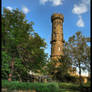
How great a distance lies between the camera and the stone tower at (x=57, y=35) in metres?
37.4

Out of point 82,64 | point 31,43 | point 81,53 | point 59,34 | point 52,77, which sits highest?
point 59,34

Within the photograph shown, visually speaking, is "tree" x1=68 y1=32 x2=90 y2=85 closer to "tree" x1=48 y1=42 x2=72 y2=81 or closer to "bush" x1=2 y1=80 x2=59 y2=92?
"tree" x1=48 y1=42 x2=72 y2=81

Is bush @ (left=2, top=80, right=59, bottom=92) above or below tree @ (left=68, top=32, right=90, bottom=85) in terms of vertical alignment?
below

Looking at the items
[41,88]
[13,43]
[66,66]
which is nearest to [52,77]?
[66,66]

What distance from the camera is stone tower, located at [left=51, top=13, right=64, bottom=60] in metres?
37.4

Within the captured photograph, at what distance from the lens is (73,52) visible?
65.6 feet

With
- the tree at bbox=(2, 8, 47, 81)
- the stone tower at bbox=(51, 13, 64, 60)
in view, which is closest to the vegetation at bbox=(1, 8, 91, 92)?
the tree at bbox=(2, 8, 47, 81)

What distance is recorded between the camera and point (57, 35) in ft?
126

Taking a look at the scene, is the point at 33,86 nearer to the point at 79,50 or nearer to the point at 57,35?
the point at 79,50

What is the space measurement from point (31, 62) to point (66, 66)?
8.90m

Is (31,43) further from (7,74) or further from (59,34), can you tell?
(59,34)

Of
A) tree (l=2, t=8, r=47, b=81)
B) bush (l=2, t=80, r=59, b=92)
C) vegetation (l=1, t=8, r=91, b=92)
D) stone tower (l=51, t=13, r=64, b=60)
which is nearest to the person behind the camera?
tree (l=2, t=8, r=47, b=81)

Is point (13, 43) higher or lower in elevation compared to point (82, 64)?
higher

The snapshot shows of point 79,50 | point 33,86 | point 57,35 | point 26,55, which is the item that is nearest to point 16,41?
point 26,55
